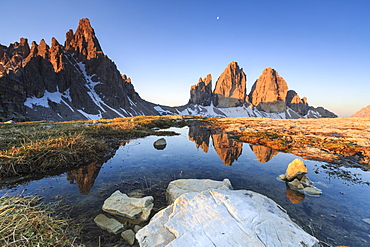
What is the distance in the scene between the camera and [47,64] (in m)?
132

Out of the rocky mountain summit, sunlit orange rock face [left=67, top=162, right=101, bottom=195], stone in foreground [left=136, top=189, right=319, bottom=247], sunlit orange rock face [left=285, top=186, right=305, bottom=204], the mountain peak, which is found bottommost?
sunlit orange rock face [left=67, top=162, right=101, bottom=195]

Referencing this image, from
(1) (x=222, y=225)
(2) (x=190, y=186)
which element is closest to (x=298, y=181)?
(2) (x=190, y=186)

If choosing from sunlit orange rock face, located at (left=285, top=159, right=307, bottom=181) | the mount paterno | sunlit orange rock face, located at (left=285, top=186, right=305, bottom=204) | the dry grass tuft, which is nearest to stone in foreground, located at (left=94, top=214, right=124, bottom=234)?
the dry grass tuft

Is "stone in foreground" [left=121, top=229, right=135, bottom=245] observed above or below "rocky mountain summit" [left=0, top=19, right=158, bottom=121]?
below

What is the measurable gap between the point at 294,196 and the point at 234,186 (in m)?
2.45

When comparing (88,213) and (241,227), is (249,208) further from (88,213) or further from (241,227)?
(88,213)

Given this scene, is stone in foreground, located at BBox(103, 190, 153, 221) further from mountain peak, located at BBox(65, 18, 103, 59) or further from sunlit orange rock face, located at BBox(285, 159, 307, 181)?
mountain peak, located at BBox(65, 18, 103, 59)

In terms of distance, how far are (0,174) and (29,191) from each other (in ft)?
7.97

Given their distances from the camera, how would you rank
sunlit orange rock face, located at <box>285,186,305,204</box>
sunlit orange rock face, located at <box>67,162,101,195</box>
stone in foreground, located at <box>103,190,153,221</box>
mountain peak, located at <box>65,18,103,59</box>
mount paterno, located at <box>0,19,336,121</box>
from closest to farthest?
1. stone in foreground, located at <box>103,190,153,221</box>
2. sunlit orange rock face, located at <box>285,186,305,204</box>
3. sunlit orange rock face, located at <box>67,162,101,195</box>
4. mount paterno, located at <box>0,19,336,121</box>
5. mountain peak, located at <box>65,18,103,59</box>

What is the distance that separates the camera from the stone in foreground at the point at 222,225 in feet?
9.14

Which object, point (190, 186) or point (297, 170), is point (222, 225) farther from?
point (297, 170)

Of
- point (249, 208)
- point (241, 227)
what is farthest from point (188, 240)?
point (249, 208)

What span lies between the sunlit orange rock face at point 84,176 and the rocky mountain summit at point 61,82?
95685 millimetres

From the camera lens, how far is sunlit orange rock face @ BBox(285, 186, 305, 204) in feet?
19.9
